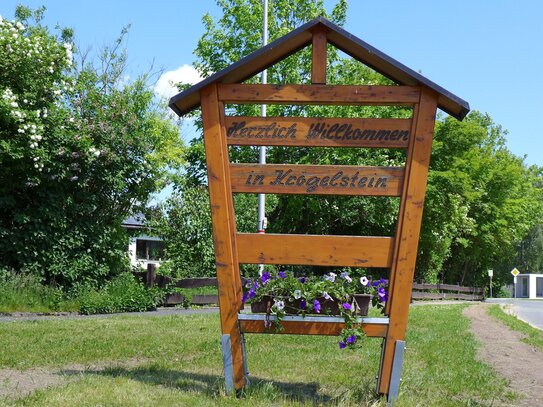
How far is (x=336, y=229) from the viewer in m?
33.7

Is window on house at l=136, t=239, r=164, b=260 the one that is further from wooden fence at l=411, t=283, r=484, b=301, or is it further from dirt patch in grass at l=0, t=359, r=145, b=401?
dirt patch in grass at l=0, t=359, r=145, b=401

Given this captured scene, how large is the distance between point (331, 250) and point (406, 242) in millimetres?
668

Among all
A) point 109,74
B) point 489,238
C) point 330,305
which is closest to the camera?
point 330,305

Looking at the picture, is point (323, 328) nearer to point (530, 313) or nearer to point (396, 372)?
point (396, 372)

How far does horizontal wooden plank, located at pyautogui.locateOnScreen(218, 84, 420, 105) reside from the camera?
21.2ft

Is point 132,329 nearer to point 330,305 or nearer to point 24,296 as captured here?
point 24,296

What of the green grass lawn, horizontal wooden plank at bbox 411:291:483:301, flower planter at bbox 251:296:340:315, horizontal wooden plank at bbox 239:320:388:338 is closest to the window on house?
horizontal wooden plank at bbox 411:291:483:301

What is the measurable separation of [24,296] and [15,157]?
10.6ft

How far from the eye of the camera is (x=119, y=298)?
17781 mm

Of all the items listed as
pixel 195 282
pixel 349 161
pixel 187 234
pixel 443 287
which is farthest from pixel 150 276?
pixel 443 287

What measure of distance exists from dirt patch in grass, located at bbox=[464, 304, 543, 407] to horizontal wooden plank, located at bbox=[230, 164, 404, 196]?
251cm

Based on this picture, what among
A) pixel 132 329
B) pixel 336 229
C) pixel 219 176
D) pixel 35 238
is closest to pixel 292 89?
pixel 219 176

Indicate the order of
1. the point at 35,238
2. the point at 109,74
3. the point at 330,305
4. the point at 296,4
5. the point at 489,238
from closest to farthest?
the point at 330,305 < the point at 35,238 < the point at 109,74 < the point at 296,4 < the point at 489,238

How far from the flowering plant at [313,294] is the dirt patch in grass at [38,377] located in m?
2.06
